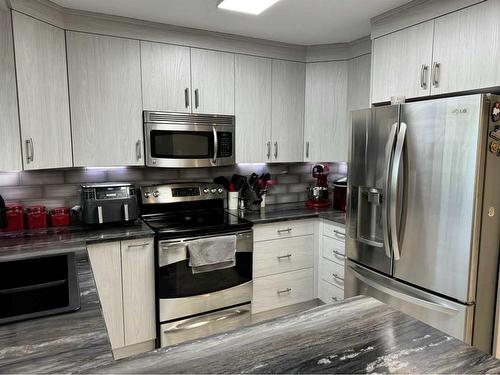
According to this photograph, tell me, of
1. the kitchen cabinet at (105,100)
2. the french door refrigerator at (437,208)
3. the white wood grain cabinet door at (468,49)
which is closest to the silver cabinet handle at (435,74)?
the white wood grain cabinet door at (468,49)

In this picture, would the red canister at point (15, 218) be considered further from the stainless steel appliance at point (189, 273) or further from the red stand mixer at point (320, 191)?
the red stand mixer at point (320, 191)

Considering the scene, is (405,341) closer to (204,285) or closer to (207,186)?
(204,285)

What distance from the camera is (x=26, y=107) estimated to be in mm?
2074

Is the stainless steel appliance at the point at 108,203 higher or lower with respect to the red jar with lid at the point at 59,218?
higher

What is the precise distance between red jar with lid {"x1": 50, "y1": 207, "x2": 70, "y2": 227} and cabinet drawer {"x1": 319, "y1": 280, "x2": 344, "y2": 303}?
2.13 metres

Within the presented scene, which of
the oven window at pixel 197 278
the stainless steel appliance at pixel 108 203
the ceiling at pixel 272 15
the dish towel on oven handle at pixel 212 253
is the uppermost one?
the ceiling at pixel 272 15

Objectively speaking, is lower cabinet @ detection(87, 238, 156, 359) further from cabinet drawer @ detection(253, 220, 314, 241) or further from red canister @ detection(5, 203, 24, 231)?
cabinet drawer @ detection(253, 220, 314, 241)

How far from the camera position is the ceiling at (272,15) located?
2.21 meters

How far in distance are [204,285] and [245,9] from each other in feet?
6.34

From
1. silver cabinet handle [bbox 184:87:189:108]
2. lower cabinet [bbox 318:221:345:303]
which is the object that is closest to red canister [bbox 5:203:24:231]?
silver cabinet handle [bbox 184:87:189:108]

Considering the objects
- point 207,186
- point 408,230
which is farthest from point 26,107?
point 408,230

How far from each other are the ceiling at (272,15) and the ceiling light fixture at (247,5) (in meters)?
0.07

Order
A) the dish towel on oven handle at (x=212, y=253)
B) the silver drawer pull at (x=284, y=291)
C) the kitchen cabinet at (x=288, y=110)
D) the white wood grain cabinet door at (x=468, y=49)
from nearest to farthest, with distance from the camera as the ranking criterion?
the white wood grain cabinet door at (x=468, y=49)
the dish towel on oven handle at (x=212, y=253)
the silver drawer pull at (x=284, y=291)
the kitchen cabinet at (x=288, y=110)

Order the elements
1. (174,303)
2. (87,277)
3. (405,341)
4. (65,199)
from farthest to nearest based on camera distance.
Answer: (65,199)
(174,303)
(87,277)
(405,341)
